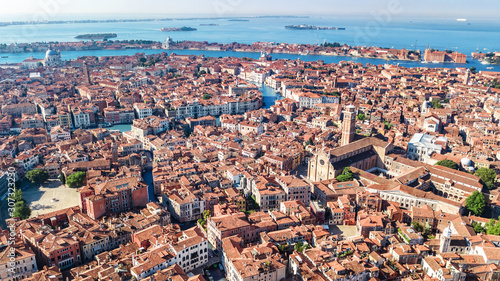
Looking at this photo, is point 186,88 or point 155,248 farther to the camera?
point 186,88

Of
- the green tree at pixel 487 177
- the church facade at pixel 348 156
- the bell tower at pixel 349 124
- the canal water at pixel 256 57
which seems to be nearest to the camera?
the green tree at pixel 487 177

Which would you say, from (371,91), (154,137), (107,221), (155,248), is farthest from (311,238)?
(371,91)

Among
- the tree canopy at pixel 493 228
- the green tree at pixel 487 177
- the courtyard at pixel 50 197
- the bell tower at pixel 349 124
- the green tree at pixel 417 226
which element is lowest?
the courtyard at pixel 50 197

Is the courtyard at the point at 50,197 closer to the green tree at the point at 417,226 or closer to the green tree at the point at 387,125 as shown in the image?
the green tree at the point at 417,226

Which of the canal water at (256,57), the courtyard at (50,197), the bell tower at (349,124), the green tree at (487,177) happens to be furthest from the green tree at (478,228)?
the canal water at (256,57)

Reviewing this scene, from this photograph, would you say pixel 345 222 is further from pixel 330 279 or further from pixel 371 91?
pixel 371 91

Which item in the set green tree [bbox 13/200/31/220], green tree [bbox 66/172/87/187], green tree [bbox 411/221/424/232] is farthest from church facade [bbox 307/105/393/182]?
green tree [bbox 13/200/31/220]
